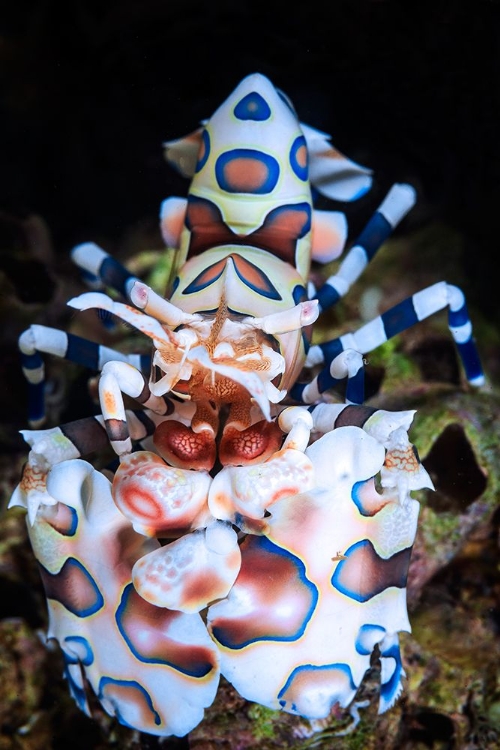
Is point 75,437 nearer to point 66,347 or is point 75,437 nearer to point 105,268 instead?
point 66,347

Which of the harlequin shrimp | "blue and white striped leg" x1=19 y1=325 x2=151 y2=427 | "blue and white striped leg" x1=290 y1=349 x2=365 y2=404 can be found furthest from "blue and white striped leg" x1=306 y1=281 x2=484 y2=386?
"blue and white striped leg" x1=19 y1=325 x2=151 y2=427

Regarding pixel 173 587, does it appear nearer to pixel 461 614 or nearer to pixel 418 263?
pixel 461 614

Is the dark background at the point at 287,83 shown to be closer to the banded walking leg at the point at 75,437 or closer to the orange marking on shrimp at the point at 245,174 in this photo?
the orange marking on shrimp at the point at 245,174

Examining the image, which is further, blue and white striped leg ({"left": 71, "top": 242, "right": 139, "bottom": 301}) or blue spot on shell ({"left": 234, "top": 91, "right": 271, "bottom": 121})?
blue and white striped leg ({"left": 71, "top": 242, "right": 139, "bottom": 301})

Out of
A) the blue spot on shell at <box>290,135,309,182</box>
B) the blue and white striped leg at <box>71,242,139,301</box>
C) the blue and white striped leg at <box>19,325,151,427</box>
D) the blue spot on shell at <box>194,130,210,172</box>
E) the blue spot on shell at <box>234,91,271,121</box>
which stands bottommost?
the blue and white striped leg at <box>19,325,151,427</box>

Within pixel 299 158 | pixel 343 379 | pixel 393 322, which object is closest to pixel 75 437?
pixel 343 379

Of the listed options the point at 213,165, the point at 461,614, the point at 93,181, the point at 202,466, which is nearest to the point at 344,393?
the point at 202,466

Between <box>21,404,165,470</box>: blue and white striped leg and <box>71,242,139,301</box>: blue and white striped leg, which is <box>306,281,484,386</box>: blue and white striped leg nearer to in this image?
<box>21,404,165,470</box>: blue and white striped leg
